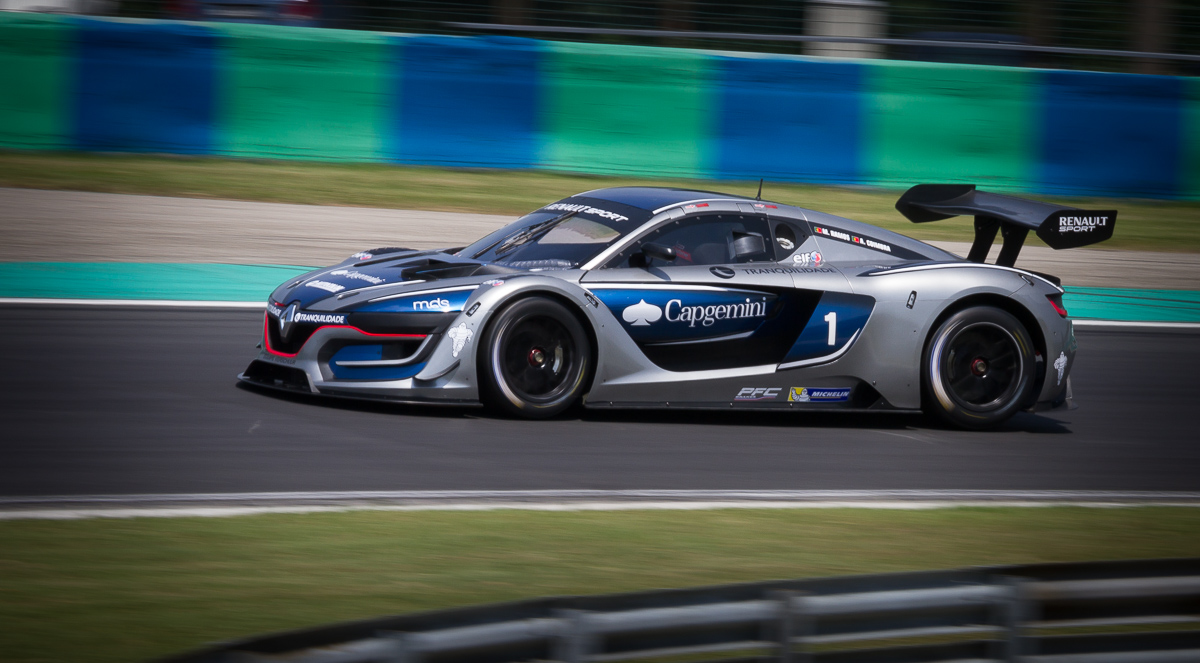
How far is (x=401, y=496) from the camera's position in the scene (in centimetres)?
559

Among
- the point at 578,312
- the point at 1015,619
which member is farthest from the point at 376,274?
the point at 1015,619

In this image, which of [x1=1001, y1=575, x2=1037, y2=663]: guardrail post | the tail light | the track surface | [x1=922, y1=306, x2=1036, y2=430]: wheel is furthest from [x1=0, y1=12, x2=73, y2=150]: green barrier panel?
[x1=1001, y1=575, x2=1037, y2=663]: guardrail post

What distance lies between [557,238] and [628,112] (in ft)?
22.9

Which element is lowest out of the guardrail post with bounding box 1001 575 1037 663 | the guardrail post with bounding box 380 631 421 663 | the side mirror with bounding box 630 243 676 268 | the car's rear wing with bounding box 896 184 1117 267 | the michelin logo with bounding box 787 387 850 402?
the michelin logo with bounding box 787 387 850 402

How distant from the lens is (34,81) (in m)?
13.2

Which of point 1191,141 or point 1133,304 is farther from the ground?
point 1191,141

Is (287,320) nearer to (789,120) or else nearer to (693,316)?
(693,316)

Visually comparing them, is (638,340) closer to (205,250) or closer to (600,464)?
(600,464)

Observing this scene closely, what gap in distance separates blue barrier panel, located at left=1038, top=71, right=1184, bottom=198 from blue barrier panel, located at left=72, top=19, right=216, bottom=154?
8975 millimetres

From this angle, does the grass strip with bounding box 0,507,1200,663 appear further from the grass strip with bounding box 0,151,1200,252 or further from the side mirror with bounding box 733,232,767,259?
the grass strip with bounding box 0,151,1200,252

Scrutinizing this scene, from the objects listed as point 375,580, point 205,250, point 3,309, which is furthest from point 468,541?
point 205,250

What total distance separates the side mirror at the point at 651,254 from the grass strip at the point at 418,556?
1.93 metres

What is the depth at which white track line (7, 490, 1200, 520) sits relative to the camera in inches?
204

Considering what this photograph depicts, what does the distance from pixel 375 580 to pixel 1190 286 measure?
11.2 m
